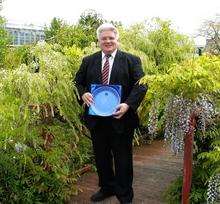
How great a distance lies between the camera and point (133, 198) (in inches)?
180

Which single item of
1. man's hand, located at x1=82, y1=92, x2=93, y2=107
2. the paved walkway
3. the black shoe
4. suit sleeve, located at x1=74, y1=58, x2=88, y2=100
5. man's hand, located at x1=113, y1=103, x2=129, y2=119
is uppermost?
suit sleeve, located at x1=74, y1=58, x2=88, y2=100

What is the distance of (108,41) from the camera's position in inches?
162

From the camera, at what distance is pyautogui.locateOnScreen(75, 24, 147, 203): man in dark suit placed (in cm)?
409

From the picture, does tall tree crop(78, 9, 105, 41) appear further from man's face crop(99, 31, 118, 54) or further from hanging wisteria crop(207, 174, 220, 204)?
hanging wisteria crop(207, 174, 220, 204)

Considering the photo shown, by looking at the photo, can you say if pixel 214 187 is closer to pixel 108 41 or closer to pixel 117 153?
pixel 117 153

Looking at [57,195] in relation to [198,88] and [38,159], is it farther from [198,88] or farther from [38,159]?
[198,88]

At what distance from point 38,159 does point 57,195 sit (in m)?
0.39

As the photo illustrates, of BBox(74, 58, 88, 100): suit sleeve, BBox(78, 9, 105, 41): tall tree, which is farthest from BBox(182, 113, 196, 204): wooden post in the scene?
BBox(78, 9, 105, 41): tall tree

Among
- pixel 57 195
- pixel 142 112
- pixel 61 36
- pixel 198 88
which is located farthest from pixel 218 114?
pixel 61 36

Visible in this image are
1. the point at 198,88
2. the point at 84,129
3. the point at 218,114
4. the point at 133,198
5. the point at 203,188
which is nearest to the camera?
the point at 198,88

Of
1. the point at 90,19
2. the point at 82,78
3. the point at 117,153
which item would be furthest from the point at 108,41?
the point at 90,19

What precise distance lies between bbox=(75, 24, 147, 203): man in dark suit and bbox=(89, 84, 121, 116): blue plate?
1.9 inches

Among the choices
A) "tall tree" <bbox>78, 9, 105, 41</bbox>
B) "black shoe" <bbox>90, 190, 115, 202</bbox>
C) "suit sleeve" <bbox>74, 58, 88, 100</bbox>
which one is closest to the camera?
"suit sleeve" <bbox>74, 58, 88, 100</bbox>

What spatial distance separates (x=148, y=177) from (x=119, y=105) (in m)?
1.55
